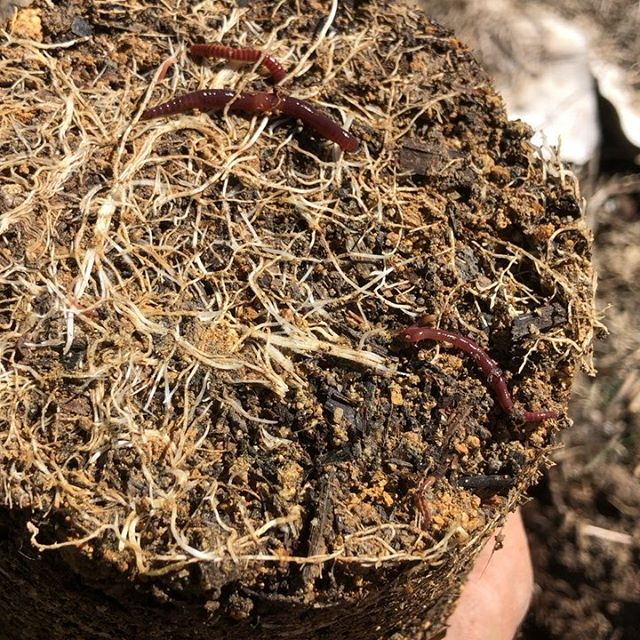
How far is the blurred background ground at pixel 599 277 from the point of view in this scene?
341 cm

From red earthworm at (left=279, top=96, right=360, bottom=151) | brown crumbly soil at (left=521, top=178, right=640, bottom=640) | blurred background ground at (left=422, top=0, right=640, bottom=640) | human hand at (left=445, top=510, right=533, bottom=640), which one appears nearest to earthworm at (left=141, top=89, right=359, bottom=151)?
red earthworm at (left=279, top=96, right=360, bottom=151)

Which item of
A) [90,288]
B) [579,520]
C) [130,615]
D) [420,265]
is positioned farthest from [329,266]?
[579,520]

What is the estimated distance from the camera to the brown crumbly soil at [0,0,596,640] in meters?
1.62

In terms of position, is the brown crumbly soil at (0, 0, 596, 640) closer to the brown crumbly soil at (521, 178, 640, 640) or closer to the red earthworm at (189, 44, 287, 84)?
the red earthworm at (189, 44, 287, 84)

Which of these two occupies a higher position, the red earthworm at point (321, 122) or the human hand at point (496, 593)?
the red earthworm at point (321, 122)

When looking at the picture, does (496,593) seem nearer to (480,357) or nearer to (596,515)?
(596,515)

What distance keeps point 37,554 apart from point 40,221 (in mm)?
695

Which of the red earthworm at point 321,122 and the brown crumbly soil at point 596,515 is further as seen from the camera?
the brown crumbly soil at point 596,515

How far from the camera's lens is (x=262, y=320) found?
5.94ft

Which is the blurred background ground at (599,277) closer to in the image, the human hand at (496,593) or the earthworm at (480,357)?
the human hand at (496,593)

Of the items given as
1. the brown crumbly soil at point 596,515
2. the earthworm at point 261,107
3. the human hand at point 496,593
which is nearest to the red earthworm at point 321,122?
the earthworm at point 261,107

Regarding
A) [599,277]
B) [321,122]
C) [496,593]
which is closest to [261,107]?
[321,122]

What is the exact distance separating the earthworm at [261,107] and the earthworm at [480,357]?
0.48 m

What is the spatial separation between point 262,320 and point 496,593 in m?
1.38
